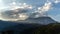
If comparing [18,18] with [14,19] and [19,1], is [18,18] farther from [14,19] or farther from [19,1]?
[19,1]

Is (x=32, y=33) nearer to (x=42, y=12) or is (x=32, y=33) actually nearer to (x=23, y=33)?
(x=23, y=33)

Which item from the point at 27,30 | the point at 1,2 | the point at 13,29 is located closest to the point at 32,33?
the point at 27,30

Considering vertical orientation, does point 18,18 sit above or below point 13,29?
above

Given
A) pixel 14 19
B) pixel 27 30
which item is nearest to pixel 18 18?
pixel 14 19

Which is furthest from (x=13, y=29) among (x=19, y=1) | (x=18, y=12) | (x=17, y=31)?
(x=19, y=1)

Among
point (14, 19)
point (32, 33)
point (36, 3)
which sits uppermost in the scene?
point (36, 3)

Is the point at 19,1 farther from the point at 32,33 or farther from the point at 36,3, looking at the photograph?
the point at 32,33

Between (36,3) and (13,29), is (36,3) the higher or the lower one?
the higher one
